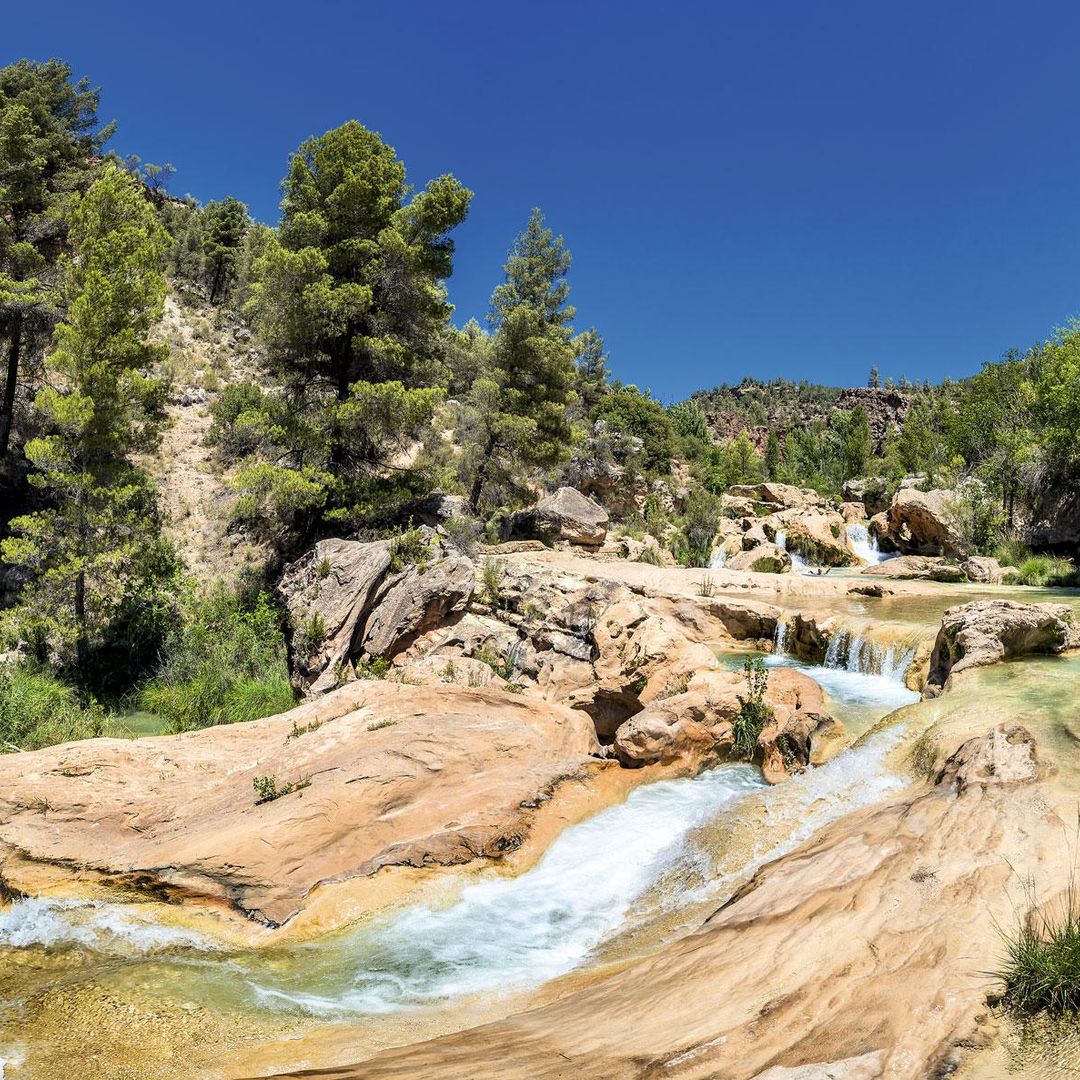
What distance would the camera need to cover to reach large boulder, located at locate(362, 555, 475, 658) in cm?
1455

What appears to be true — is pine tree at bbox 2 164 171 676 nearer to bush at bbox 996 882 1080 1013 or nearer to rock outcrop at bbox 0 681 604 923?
rock outcrop at bbox 0 681 604 923

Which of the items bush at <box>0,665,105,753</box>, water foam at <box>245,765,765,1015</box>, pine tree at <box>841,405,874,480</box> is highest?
pine tree at <box>841,405,874,480</box>

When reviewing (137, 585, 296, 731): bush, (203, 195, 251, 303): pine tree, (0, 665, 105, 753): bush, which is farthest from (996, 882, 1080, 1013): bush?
(203, 195, 251, 303): pine tree

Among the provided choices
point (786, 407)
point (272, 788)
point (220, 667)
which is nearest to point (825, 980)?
point (272, 788)

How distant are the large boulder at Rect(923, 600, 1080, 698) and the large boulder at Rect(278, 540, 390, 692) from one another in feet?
38.3

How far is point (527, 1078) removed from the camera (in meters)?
3.38

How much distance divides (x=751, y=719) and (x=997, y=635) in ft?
14.6

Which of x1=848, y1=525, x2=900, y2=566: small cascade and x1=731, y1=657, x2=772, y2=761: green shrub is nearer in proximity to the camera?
x1=731, y1=657, x2=772, y2=761: green shrub

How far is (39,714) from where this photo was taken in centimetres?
1268

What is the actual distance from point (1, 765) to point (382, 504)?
1193cm

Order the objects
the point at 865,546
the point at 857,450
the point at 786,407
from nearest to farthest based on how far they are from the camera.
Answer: the point at 865,546 → the point at 857,450 → the point at 786,407

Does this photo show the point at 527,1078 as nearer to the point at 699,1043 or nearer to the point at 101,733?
the point at 699,1043

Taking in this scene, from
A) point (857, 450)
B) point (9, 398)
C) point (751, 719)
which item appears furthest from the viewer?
point (857, 450)

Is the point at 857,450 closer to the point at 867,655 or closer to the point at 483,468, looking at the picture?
the point at 483,468
